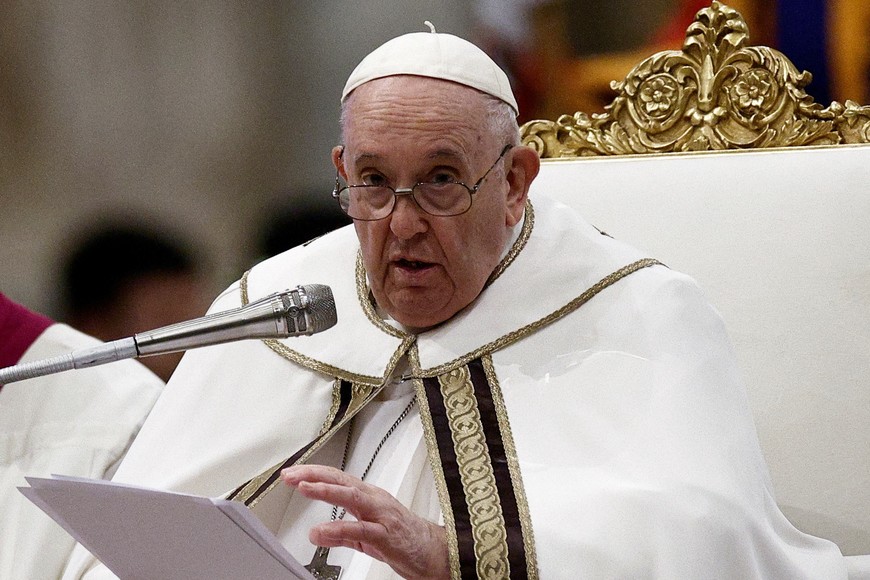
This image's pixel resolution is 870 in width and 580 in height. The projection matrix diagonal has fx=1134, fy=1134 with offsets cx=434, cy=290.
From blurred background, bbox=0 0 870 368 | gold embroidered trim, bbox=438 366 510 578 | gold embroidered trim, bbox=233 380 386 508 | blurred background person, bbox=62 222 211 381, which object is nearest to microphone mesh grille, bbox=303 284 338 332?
gold embroidered trim, bbox=438 366 510 578

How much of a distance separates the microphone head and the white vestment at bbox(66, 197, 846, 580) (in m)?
0.57

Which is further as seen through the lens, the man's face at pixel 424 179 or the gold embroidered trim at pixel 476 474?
the man's face at pixel 424 179

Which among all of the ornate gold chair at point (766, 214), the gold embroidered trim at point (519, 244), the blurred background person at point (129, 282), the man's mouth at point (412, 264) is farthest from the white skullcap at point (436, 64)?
the blurred background person at point (129, 282)

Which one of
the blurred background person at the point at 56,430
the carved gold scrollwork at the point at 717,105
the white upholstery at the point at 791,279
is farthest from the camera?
the carved gold scrollwork at the point at 717,105

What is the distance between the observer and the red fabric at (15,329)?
Result: 10.7ft

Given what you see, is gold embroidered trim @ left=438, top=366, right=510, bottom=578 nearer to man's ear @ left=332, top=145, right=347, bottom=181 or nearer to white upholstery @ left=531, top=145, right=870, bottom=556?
man's ear @ left=332, top=145, right=347, bottom=181

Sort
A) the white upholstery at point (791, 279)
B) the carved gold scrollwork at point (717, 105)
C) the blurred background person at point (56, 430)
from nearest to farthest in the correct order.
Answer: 1. the blurred background person at point (56, 430)
2. the white upholstery at point (791, 279)
3. the carved gold scrollwork at point (717, 105)

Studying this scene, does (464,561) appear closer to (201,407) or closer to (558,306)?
(558,306)

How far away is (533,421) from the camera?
2.33 meters

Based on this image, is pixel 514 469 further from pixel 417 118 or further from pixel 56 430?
pixel 56 430

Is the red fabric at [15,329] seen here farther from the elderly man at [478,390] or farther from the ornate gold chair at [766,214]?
the ornate gold chair at [766,214]


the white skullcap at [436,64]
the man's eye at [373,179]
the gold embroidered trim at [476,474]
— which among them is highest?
the white skullcap at [436,64]

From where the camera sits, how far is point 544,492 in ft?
Answer: 7.11

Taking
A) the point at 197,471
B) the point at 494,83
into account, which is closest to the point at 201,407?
the point at 197,471
